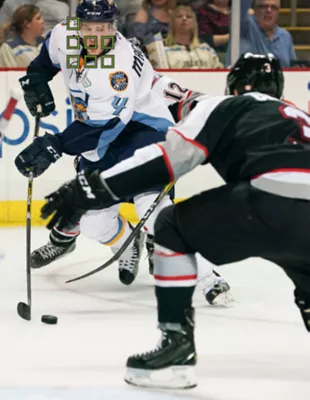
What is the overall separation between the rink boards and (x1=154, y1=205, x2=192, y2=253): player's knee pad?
3.15 meters

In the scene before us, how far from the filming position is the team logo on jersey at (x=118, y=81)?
12.7 feet

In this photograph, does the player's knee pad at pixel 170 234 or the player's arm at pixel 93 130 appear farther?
the player's arm at pixel 93 130

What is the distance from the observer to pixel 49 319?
3477 mm

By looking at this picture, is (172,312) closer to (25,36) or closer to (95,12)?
(95,12)

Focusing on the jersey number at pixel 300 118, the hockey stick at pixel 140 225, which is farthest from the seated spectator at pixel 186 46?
the jersey number at pixel 300 118

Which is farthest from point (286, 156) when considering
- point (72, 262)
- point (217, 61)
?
point (217, 61)

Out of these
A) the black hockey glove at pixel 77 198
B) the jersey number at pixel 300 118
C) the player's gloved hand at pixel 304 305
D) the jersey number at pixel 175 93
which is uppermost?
the jersey number at pixel 300 118

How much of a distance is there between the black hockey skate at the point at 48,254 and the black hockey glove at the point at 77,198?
197 cm

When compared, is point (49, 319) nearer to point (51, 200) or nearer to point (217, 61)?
point (51, 200)

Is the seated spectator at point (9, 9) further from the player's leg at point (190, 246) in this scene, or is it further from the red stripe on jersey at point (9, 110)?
the player's leg at point (190, 246)

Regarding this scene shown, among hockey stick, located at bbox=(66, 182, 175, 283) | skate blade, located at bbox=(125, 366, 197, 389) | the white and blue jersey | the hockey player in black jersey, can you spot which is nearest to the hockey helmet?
the white and blue jersey

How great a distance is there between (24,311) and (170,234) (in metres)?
1.17

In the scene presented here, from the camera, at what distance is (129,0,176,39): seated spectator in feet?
19.3

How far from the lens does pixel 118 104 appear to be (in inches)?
153
